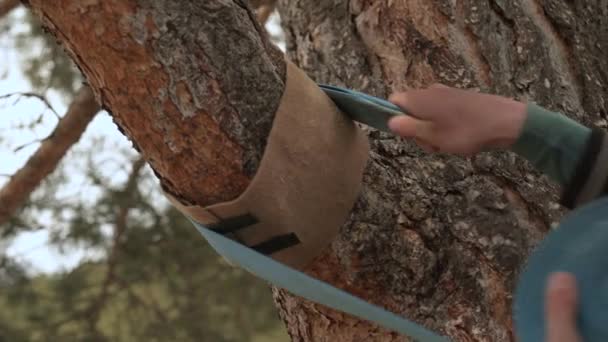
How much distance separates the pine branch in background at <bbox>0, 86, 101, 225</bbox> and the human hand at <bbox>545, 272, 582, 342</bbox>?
68.4 inches

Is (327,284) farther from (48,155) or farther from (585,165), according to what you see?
(48,155)

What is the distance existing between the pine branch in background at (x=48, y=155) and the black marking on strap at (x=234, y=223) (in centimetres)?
133

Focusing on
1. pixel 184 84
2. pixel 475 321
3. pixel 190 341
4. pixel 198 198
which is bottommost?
pixel 190 341

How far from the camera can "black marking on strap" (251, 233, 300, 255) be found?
1.04 meters

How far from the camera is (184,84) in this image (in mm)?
1000

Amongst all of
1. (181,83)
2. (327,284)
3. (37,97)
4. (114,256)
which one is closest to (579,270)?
(327,284)

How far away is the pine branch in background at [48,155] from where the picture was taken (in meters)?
2.28

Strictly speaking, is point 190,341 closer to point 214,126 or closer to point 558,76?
point 558,76

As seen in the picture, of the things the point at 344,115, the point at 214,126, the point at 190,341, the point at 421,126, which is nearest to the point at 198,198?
the point at 214,126

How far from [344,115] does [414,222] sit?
0.61 feet

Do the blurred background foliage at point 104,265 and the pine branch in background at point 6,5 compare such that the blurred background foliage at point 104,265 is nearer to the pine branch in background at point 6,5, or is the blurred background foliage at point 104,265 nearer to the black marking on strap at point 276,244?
the pine branch in background at point 6,5

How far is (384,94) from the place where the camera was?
1.49 metres

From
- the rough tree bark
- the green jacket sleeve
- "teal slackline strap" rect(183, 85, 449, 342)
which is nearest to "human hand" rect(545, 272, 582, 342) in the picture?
the green jacket sleeve

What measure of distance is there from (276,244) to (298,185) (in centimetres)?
7
